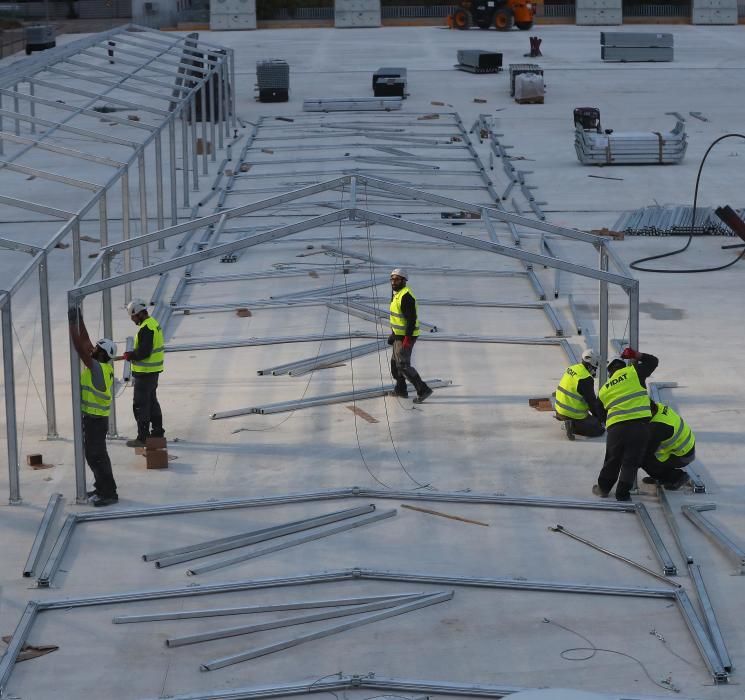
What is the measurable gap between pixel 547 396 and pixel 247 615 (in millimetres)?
6698

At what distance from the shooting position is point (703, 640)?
11227 mm

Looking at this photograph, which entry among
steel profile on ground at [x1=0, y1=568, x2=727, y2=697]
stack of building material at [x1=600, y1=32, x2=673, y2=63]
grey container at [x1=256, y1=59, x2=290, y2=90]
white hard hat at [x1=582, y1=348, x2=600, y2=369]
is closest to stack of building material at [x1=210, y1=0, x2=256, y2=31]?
stack of building material at [x1=600, y1=32, x2=673, y2=63]

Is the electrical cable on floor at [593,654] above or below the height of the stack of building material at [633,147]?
below

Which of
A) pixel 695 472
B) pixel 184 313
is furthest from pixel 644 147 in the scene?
pixel 695 472

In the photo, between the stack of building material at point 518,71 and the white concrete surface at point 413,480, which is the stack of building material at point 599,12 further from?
the white concrete surface at point 413,480

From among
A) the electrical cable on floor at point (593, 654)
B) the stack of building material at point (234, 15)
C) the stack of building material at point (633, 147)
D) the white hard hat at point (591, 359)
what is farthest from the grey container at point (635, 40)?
the electrical cable on floor at point (593, 654)

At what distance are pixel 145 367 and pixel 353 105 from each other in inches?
1081

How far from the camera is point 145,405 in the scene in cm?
1566

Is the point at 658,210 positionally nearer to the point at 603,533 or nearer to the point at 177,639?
the point at 603,533

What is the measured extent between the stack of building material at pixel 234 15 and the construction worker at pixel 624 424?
178ft

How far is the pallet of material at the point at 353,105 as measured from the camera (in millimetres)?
41844

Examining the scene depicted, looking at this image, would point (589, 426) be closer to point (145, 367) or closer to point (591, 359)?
point (591, 359)

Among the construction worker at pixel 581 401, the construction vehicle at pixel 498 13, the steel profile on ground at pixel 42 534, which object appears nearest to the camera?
the steel profile on ground at pixel 42 534

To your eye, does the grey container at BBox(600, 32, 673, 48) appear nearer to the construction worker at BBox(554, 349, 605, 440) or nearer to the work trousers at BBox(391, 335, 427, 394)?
the work trousers at BBox(391, 335, 427, 394)
